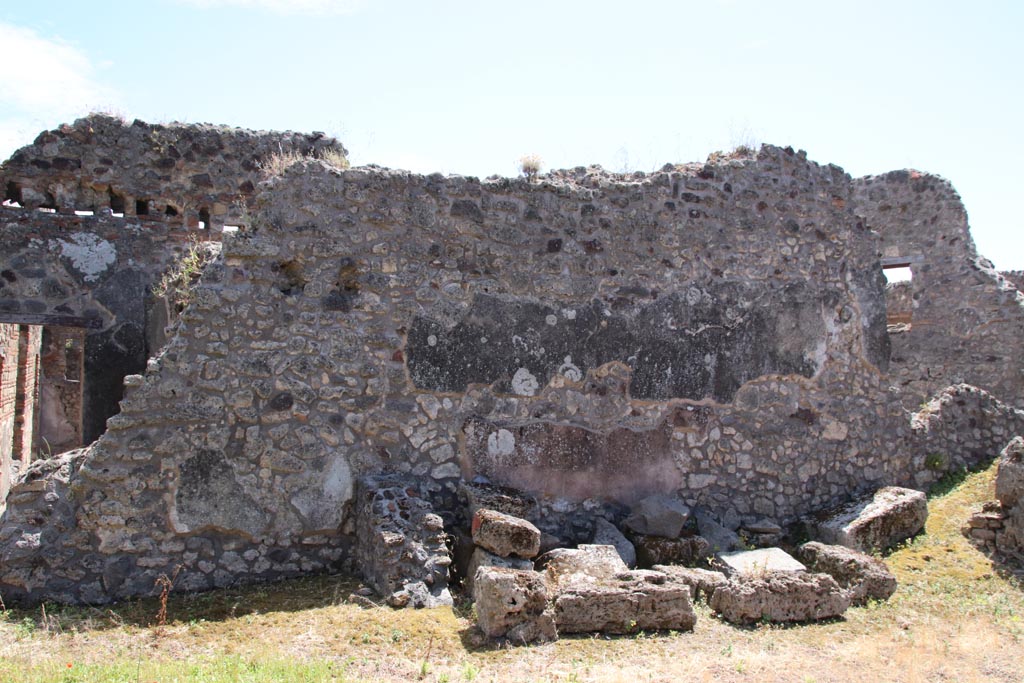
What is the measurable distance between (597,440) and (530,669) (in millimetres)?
2882

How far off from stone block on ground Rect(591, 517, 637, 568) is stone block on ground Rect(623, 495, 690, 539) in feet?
0.53

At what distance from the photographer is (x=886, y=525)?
7125mm

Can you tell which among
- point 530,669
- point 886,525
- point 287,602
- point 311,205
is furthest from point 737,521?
point 311,205

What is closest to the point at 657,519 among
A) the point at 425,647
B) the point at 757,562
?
the point at 757,562

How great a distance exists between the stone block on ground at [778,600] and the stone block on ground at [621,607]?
373 millimetres

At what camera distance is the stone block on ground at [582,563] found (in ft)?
18.2

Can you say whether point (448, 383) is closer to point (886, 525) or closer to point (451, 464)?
point (451, 464)

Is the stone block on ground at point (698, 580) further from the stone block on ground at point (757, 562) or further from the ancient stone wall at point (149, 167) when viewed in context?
the ancient stone wall at point (149, 167)

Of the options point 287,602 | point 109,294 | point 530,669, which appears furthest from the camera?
point 109,294

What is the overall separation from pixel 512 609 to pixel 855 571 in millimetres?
2880

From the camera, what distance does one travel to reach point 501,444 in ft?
21.9

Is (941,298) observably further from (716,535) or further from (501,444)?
(501,444)

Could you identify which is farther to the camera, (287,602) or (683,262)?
(683,262)

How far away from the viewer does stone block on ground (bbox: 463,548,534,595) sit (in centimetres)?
554
